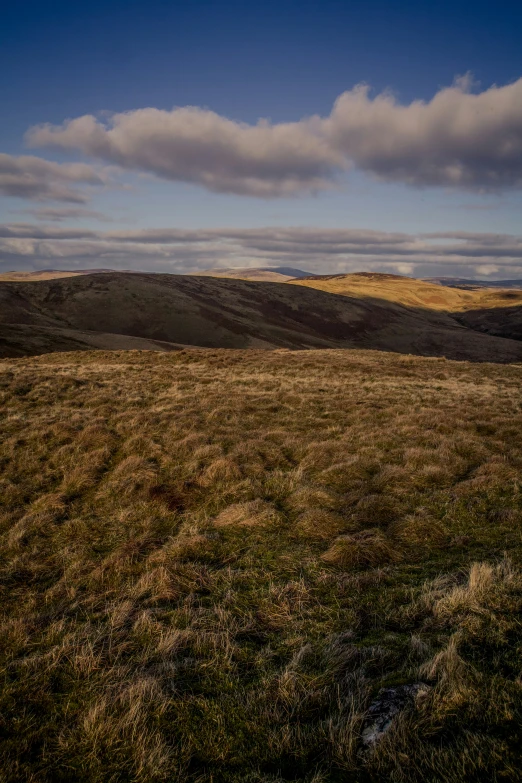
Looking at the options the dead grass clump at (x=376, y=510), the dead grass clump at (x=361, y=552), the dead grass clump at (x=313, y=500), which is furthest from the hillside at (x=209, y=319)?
the dead grass clump at (x=361, y=552)

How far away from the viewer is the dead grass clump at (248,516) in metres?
8.38

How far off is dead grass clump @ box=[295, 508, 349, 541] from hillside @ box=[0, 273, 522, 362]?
5180 cm

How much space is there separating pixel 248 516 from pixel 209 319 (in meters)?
86.0

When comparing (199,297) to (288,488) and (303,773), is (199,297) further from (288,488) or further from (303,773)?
(303,773)

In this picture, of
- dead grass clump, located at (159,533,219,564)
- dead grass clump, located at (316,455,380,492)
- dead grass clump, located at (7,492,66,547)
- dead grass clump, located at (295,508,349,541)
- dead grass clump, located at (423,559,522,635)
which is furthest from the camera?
dead grass clump, located at (316,455,380,492)

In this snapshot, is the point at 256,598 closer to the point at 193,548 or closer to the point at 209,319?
the point at 193,548

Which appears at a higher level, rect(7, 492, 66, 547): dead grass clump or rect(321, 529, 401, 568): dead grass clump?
rect(321, 529, 401, 568): dead grass clump

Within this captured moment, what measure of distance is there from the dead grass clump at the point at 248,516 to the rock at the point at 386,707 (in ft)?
15.2

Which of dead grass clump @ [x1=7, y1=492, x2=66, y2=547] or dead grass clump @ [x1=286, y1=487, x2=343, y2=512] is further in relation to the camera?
→ dead grass clump @ [x1=286, y1=487, x2=343, y2=512]

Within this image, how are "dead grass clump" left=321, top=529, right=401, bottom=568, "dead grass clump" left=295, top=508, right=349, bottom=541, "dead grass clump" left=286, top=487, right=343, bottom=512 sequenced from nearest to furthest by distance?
"dead grass clump" left=321, top=529, right=401, bottom=568 → "dead grass clump" left=295, top=508, right=349, bottom=541 → "dead grass clump" left=286, top=487, right=343, bottom=512

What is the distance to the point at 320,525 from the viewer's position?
8.09 meters

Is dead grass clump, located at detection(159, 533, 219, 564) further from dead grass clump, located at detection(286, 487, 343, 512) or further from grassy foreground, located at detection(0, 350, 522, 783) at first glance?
dead grass clump, located at detection(286, 487, 343, 512)

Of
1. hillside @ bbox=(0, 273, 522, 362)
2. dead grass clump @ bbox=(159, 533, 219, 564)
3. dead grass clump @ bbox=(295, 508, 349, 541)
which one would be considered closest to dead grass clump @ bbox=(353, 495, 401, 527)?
dead grass clump @ bbox=(295, 508, 349, 541)

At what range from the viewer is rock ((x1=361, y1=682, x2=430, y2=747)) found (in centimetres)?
343
